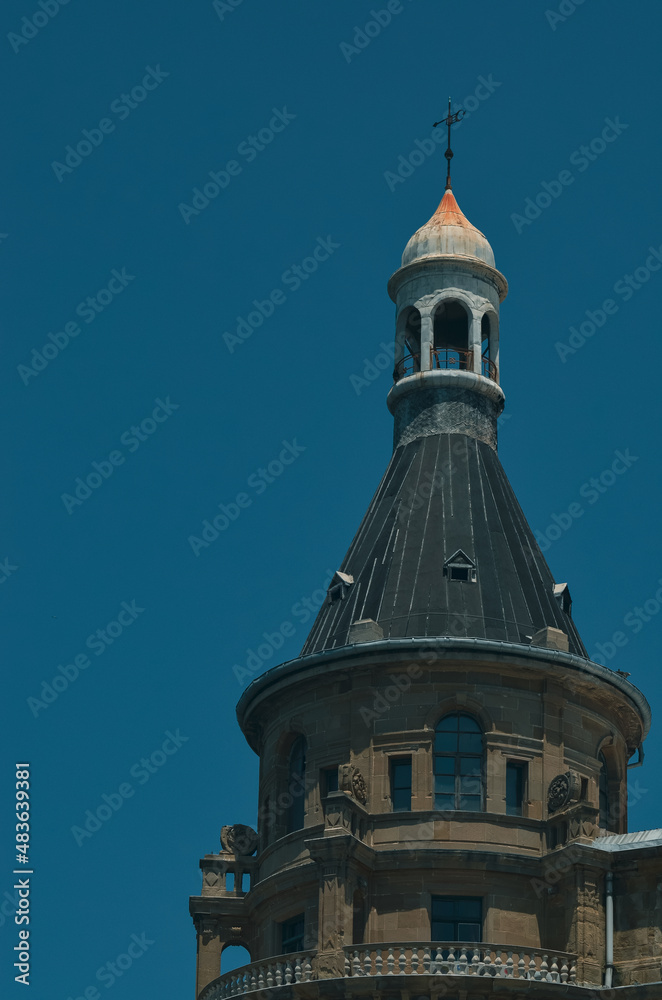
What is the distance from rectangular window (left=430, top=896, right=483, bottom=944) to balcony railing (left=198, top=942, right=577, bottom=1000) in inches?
58.2

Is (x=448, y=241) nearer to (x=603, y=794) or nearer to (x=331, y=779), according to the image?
(x=603, y=794)

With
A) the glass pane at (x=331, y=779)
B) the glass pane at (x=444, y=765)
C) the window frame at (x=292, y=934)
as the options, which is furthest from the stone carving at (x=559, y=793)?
the window frame at (x=292, y=934)

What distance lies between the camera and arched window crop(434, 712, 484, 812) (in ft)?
246

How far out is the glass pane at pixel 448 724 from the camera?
75.9 meters

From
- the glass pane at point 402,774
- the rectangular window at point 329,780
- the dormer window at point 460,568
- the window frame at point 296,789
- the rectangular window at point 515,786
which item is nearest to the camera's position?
the rectangular window at point 515,786

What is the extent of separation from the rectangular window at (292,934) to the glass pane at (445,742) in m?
7.12

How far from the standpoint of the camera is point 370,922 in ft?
241

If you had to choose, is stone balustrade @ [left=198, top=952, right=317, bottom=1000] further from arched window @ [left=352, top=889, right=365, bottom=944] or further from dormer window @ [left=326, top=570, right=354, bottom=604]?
dormer window @ [left=326, top=570, right=354, bottom=604]

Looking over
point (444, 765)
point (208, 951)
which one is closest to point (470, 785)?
point (444, 765)

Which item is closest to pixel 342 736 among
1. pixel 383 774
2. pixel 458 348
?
pixel 383 774

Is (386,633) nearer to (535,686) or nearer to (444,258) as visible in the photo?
(535,686)

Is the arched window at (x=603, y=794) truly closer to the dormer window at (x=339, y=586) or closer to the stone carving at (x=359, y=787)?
the stone carving at (x=359, y=787)

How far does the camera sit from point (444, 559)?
79.9 meters

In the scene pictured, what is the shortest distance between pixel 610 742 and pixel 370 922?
36.8 ft
